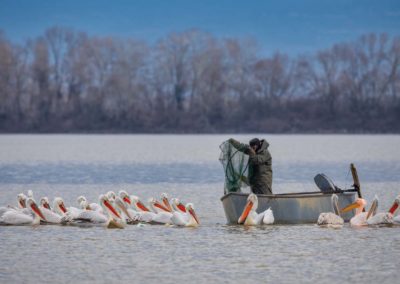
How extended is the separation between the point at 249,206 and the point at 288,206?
34.1 inches

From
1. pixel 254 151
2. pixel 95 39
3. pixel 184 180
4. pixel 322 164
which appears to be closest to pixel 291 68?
pixel 95 39

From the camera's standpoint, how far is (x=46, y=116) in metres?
108

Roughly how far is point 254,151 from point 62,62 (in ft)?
310

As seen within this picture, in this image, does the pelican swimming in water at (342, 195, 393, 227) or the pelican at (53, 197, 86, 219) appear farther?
the pelican at (53, 197, 86, 219)

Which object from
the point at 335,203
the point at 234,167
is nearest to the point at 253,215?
the point at 234,167

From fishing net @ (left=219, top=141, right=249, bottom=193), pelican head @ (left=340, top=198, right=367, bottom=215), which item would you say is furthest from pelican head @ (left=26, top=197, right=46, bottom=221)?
pelican head @ (left=340, top=198, right=367, bottom=215)

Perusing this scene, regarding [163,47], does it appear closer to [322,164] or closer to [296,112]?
[296,112]

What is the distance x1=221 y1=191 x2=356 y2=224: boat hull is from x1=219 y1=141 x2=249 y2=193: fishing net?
572 mm

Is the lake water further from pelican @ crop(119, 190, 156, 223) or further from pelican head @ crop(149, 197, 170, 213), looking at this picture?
pelican head @ crop(149, 197, 170, 213)

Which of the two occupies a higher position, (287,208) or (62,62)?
(62,62)

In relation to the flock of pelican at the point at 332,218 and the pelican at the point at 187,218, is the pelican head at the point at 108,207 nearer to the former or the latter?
the pelican at the point at 187,218

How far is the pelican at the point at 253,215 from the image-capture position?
63.3 feet

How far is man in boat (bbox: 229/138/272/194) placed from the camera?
789 inches

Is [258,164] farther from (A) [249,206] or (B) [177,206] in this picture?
(B) [177,206]
